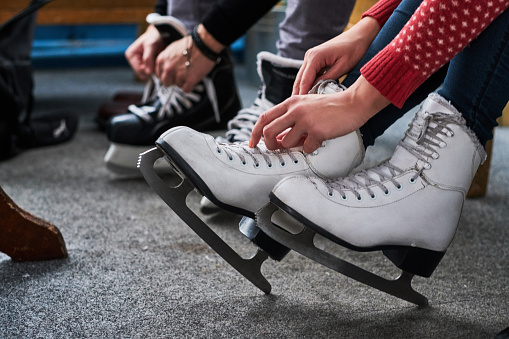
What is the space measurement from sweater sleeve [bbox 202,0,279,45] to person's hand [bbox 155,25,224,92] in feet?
0.09

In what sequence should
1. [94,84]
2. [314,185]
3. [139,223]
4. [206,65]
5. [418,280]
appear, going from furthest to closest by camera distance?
[94,84] → [206,65] → [139,223] → [418,280] → [314,185]

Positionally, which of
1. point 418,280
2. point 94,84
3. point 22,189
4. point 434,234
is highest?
point 434,234

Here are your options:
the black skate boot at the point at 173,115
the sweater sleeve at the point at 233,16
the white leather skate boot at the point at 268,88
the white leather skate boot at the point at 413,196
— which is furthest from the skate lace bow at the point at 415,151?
the black skate boot at the point at 173,115

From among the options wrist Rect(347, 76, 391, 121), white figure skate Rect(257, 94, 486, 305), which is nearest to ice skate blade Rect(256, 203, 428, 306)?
white figure skate Rect(257, 94, 486, 305)

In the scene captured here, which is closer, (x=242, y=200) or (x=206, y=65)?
(x=242, y=200)

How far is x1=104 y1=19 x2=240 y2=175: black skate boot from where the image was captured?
1.04 m

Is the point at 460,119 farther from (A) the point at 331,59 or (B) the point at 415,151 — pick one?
(A) the point at 331,59

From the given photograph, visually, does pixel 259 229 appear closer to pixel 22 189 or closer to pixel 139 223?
pixel 139 223

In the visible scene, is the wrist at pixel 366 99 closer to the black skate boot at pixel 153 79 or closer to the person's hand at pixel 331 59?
the person's hand at pixel 331 59

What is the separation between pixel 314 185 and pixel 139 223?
398 mm

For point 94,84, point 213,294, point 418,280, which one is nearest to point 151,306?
point 213,294

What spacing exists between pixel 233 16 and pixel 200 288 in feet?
1.44

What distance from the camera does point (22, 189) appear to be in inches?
40.0

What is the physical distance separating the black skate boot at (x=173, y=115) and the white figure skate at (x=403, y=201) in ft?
1.75
